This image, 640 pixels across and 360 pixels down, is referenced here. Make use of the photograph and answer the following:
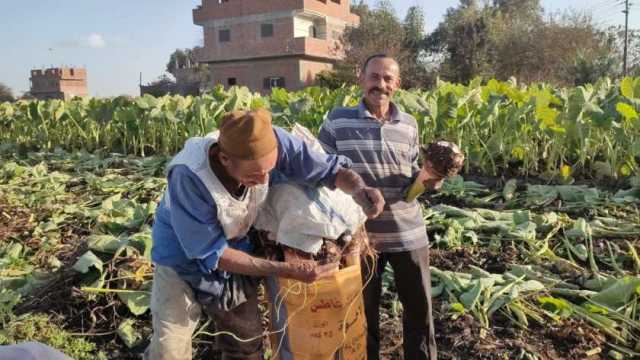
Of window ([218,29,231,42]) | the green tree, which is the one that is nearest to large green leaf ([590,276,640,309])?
the green tree

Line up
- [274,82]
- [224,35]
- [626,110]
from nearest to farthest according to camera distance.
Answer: [626,110] < [274,82] < [224,35]

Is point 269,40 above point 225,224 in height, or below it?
above

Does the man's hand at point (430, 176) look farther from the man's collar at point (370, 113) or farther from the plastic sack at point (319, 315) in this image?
the plastic sack at point (319, 315)

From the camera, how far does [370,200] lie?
2205 millimetres

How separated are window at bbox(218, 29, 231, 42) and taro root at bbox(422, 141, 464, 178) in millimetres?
35179

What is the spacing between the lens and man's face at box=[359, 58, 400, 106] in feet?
8.25

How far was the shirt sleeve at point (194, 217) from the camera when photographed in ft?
6.38

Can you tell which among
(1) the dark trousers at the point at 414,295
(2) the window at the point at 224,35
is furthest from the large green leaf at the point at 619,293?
(2) the window at the point at 224,35

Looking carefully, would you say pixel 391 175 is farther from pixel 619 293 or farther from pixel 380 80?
pixel 619 293

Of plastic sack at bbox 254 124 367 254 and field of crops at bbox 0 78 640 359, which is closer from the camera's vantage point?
plastic sack at bbox 254 124 367 254

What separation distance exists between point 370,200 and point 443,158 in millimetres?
367

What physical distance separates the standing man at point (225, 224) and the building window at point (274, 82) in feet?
104

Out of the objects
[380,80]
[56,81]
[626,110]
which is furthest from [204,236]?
[56,81]

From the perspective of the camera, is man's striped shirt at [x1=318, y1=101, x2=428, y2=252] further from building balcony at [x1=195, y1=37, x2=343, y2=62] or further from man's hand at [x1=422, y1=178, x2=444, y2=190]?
building balcony at [x1=195, y1=37, x2=343, y2=62]
